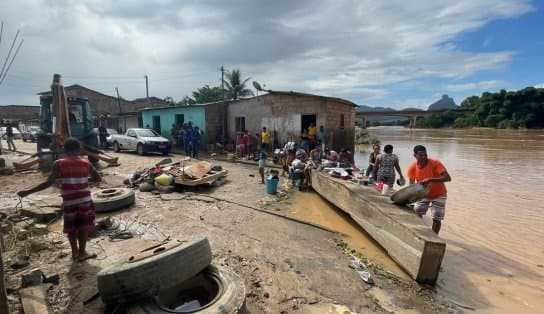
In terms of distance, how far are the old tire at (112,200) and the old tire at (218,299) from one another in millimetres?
3918

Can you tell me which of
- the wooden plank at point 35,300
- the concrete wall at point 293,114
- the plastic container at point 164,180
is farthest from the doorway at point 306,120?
the wooden plank at point 35,300

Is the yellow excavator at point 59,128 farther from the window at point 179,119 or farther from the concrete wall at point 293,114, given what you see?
the window at point 179,119

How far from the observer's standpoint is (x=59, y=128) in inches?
359

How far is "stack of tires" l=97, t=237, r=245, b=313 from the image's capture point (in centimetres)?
285

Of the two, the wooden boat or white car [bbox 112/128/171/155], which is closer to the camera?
the wooden boat

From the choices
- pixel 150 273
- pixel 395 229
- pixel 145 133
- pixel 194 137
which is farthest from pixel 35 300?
pixel 145 133

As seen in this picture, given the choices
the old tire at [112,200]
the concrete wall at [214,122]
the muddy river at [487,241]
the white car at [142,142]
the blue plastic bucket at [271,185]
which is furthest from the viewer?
the concrete wall at [214,122]

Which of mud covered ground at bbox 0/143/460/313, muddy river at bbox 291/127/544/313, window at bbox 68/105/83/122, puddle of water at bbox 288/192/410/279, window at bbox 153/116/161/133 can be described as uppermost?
window at bbox 68/105/83/122

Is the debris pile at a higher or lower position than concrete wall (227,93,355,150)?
lower

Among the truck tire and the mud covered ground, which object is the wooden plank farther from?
the truck tire

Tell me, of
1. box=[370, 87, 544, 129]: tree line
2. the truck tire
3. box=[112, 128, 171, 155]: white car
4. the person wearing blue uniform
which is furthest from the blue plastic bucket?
box=[370, 87, 544, 129]: tree line

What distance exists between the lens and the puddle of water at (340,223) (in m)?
5.17

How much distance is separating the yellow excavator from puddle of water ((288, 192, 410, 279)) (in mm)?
6166

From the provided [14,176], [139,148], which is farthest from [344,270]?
[139,148]
